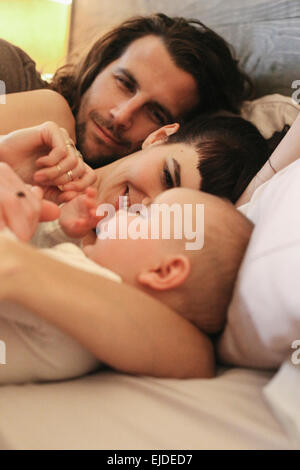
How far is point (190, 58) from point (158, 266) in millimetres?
1008

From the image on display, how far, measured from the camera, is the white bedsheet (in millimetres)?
501

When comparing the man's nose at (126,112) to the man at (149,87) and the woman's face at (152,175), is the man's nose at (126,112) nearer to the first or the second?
the man at (149,87)

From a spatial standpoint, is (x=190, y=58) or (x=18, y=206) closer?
(x=18, y=206)

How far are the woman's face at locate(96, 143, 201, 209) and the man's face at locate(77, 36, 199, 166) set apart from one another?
1.17 ft

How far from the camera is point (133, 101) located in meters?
1.39

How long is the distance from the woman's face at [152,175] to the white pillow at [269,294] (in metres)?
0.34

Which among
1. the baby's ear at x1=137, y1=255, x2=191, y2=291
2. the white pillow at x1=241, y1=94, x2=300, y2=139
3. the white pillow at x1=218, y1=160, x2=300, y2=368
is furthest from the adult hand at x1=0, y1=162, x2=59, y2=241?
the white pillow at x1=241, y1=94, x2=300, y2=139

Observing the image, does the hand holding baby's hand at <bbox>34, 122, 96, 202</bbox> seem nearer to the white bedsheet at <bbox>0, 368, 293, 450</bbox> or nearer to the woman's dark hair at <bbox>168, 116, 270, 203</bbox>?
the woman's dark hair at <bbox>168, 116, 270, 203</bbox>

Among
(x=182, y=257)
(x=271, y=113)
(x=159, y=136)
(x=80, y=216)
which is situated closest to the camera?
(x=182, y=257)

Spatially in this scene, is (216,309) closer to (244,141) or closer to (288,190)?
(288,190)

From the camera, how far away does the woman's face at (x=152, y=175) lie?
3.29 feet

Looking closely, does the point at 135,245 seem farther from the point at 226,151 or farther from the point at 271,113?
the point at 271,113

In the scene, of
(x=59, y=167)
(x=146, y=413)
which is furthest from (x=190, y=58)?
(x=146, y=413)

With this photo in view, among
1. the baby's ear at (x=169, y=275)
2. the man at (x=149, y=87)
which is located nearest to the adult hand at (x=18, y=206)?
the baby's ear at (x=169, y=275)
